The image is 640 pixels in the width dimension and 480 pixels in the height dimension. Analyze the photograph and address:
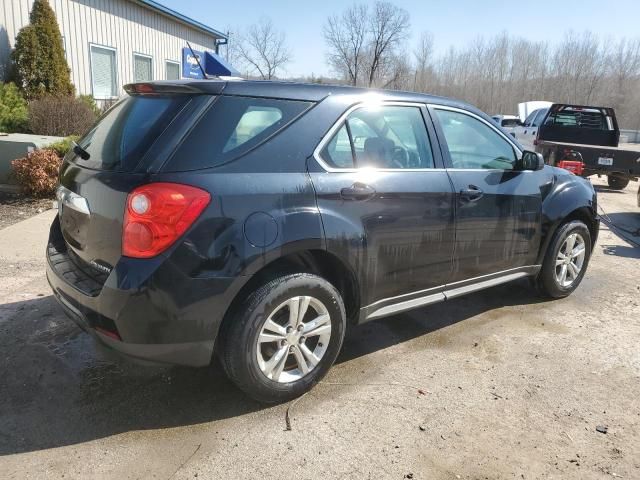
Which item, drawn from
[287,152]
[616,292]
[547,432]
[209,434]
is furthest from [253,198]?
[616,292]

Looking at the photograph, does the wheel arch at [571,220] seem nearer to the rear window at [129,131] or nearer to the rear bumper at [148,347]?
the rear bumper at [148,347]

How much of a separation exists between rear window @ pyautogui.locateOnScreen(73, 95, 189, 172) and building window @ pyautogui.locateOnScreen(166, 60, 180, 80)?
15.2 m

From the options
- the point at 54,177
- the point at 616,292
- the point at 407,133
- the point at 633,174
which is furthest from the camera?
the point at 633,174

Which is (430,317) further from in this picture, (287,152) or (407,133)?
(287,152)

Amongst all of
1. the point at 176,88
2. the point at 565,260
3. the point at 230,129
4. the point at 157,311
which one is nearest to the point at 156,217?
the point at 157,311

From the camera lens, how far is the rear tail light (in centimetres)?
245

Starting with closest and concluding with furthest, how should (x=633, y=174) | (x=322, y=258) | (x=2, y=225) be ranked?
1. (x=322, y=258)
2. (x=2, y=225)
3. (x=633, y=174)

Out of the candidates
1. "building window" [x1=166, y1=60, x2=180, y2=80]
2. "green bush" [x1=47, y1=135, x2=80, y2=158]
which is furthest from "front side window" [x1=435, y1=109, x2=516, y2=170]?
"building window" [x1=166, y1=60, x2=180, y2=80]

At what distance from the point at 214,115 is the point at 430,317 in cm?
255

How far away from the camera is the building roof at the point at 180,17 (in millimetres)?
15084

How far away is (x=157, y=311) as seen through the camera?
2475 mm

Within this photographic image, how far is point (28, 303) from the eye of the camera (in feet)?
13.8

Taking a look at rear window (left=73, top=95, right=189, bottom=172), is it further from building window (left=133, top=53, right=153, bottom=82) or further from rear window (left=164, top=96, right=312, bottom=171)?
building window (left=133, top=53, right=153, bottom=82)

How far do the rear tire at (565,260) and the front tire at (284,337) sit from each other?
237 cm
